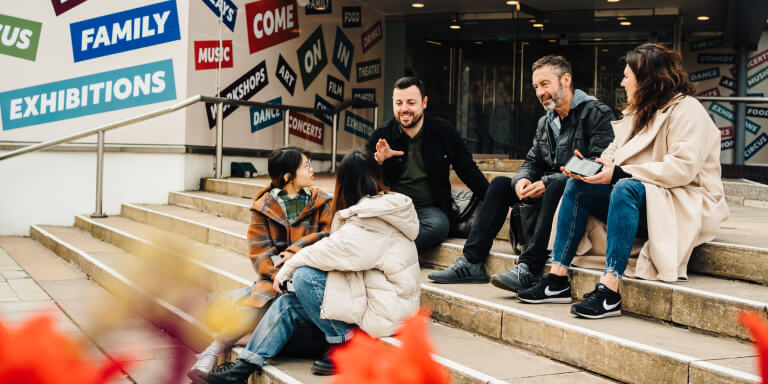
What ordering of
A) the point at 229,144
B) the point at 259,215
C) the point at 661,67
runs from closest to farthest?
the point at 661,67
the point at 259,215
the point at 229,144

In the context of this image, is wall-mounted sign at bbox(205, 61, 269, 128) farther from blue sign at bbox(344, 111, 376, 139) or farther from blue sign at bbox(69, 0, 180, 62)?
blue sign at bbox(344, 111, 376, 139)

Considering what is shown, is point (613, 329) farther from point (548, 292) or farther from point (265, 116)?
point (265, 116)

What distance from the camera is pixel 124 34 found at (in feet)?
26.7

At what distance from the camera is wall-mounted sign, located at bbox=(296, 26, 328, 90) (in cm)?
1000

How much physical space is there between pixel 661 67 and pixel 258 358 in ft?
7.27

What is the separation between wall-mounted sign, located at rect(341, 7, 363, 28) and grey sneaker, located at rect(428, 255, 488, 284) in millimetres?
7579

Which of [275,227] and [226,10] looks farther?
[226,10]

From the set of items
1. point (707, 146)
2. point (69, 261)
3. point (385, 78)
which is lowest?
point (69, 261)

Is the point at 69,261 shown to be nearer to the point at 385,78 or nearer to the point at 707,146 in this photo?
the point at 707,146

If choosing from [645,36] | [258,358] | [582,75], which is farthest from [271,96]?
[258,358]

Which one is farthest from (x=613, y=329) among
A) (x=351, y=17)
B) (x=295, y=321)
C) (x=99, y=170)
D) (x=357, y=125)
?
(x=351, y=17)

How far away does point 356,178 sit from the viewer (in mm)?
3299

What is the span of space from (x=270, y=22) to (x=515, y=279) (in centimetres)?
673

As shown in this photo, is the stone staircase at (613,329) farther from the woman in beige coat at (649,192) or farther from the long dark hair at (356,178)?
the long dark hair at (356,178)
